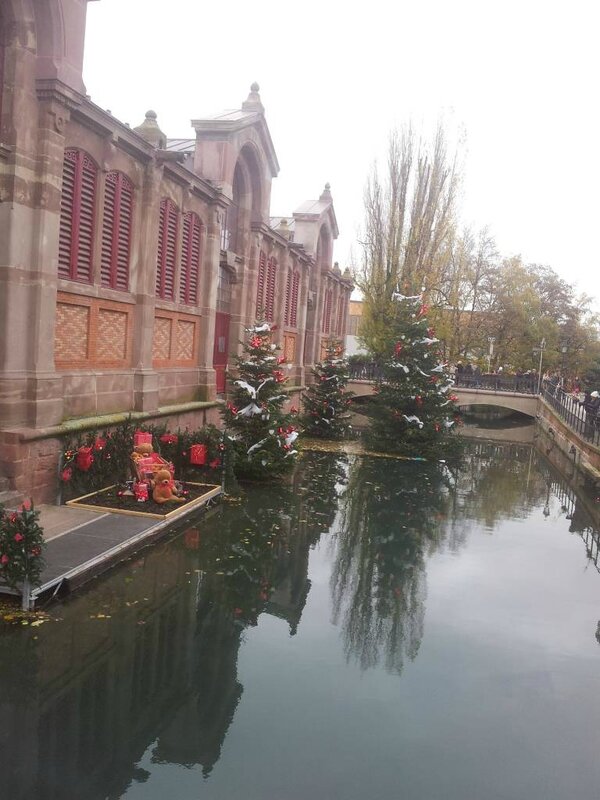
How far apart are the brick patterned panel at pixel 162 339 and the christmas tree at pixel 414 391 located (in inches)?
314

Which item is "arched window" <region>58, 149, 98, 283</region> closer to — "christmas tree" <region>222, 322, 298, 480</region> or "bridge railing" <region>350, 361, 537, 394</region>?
"christmas tree" <region>222, 322, 298, 480</region>

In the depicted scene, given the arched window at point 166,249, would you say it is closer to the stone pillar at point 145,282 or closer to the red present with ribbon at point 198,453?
the stone pillar at point 145,282

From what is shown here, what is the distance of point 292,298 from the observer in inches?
1069

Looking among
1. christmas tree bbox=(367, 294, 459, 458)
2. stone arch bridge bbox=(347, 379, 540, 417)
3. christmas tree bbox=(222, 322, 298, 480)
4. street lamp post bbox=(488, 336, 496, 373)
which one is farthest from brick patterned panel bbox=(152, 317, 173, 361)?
street lamp post bbox=(488, 336, 496, 373)

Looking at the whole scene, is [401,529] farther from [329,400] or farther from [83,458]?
[329,400]

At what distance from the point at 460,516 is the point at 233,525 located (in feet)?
16.5

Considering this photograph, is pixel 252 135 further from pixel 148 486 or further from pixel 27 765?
pixel 27 765

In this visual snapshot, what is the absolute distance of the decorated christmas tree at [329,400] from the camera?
24.7m

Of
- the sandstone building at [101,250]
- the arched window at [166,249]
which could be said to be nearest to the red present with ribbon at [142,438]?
the sandstone building at [101,250]

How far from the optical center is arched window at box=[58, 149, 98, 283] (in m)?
11.9

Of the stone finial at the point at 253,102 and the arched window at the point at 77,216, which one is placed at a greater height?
the stone finial at the point at 253,102

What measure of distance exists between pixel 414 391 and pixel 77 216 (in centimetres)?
1224

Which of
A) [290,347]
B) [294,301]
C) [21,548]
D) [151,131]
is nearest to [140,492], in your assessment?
[21,548]

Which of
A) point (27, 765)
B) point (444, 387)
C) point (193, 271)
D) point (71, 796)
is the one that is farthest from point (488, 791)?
point (444, 387)
